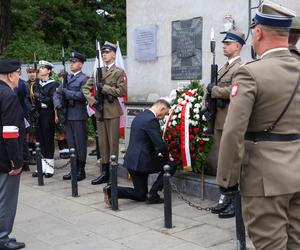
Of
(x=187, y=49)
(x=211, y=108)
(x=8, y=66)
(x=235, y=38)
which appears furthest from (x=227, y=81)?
(x=8, y=66)

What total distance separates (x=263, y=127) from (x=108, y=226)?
3.34 meters

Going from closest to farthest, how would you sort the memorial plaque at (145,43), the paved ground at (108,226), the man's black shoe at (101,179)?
the paved ground at (108,226)
the man's black shoe at (101,179)
the memorial plaque at (145,43)

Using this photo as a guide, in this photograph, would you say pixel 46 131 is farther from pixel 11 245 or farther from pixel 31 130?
pixel 11 245

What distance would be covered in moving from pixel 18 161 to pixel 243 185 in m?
2.68

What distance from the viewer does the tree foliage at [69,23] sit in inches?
917

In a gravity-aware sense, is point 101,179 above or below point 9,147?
below

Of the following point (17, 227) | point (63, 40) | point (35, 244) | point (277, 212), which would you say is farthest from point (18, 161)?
point (63, 40)

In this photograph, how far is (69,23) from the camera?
79.3ft

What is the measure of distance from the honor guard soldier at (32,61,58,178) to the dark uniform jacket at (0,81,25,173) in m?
3.93

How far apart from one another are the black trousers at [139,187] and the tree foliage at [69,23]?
52.6ft

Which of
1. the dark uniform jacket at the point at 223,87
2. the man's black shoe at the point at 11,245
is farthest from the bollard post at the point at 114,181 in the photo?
the man's black shoe at the point at 11,245

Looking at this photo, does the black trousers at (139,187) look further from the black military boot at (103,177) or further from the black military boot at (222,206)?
the black military boot at (103,177)

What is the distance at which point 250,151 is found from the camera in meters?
3.33

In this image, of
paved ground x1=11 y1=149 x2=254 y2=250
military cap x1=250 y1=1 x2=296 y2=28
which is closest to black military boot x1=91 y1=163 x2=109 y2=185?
paved ground x1=11 y1=149 x2=254 y2=250
